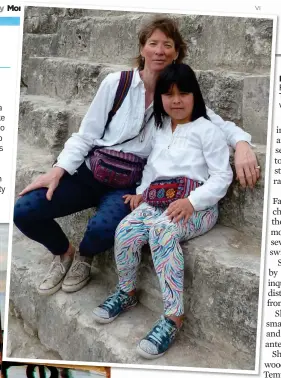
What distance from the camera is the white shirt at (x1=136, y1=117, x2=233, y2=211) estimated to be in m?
1.09

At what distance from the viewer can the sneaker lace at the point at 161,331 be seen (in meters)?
1.08

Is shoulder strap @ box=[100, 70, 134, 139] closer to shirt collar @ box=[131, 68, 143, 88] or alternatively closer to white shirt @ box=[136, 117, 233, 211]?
shirt collar @ box=[131, 68, 143, 88]

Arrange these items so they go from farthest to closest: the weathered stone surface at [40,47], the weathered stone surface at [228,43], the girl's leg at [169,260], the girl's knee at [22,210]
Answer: the weathered stone surface at [40,47], the weathered stone surface at [228,43], the girl's knee at [22,210], the girl's leg at [169,260]

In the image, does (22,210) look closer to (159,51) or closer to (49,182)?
(49,182)

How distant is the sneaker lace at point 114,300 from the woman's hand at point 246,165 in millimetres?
393

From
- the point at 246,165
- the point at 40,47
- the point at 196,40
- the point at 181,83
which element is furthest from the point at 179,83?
the point at 40,47

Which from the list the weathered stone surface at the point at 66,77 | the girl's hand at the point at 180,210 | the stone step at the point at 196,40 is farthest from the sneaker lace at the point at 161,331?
the weathered stone surface at the point at 66,77

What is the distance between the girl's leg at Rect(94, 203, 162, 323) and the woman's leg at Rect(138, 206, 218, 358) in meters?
0.04

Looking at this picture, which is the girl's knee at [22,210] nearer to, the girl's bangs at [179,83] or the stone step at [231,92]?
the girl's bangs at [179,83]

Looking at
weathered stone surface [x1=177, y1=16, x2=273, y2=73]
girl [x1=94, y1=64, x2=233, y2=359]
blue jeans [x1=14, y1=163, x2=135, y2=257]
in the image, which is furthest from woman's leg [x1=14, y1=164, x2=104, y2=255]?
weathered stone surface [x1=177, y1=16, x2=273, y2=73]

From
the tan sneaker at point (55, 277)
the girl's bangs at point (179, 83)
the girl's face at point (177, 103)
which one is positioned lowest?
the tan sneaker at point (55, 277)

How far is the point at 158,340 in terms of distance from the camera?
107 centimetres

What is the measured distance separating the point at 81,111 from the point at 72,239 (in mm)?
422

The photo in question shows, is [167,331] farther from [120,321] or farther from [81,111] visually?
[81,111]
